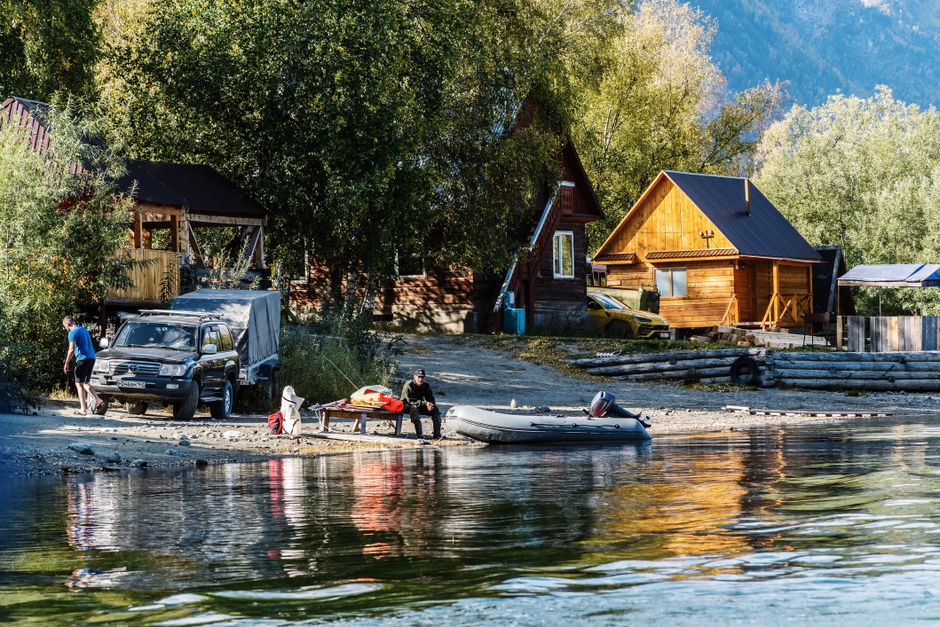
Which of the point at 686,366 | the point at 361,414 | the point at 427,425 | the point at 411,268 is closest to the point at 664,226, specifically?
the point at 411,268

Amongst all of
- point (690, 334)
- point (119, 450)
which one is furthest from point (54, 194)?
point (690, 334)

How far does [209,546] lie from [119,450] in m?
8.65

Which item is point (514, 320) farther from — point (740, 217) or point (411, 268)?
point (740, 217)

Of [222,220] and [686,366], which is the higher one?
[222,220]

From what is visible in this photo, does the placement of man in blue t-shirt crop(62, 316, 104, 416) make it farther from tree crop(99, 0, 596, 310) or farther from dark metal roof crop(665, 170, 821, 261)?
dark metal roof crop(665, 170, 821, 261)

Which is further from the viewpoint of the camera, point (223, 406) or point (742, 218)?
point (742, 218)

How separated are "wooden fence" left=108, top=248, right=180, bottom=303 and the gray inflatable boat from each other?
906 cm

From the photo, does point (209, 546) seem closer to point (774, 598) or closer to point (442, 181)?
point (774, 598)

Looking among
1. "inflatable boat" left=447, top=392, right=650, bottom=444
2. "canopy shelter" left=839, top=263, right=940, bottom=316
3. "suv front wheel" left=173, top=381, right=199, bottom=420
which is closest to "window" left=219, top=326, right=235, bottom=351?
"suv front wheel" left=173, top=381, right=199, bottom=420

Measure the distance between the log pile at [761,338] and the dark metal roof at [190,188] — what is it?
60.6 ft

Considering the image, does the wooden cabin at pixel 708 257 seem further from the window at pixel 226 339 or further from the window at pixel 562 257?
the window at pixel 226 339

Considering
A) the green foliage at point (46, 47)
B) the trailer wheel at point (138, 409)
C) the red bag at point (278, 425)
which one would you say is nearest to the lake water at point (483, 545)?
the red bag at point (278, 425)

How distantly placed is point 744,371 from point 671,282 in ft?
54.0

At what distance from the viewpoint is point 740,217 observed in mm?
52375
